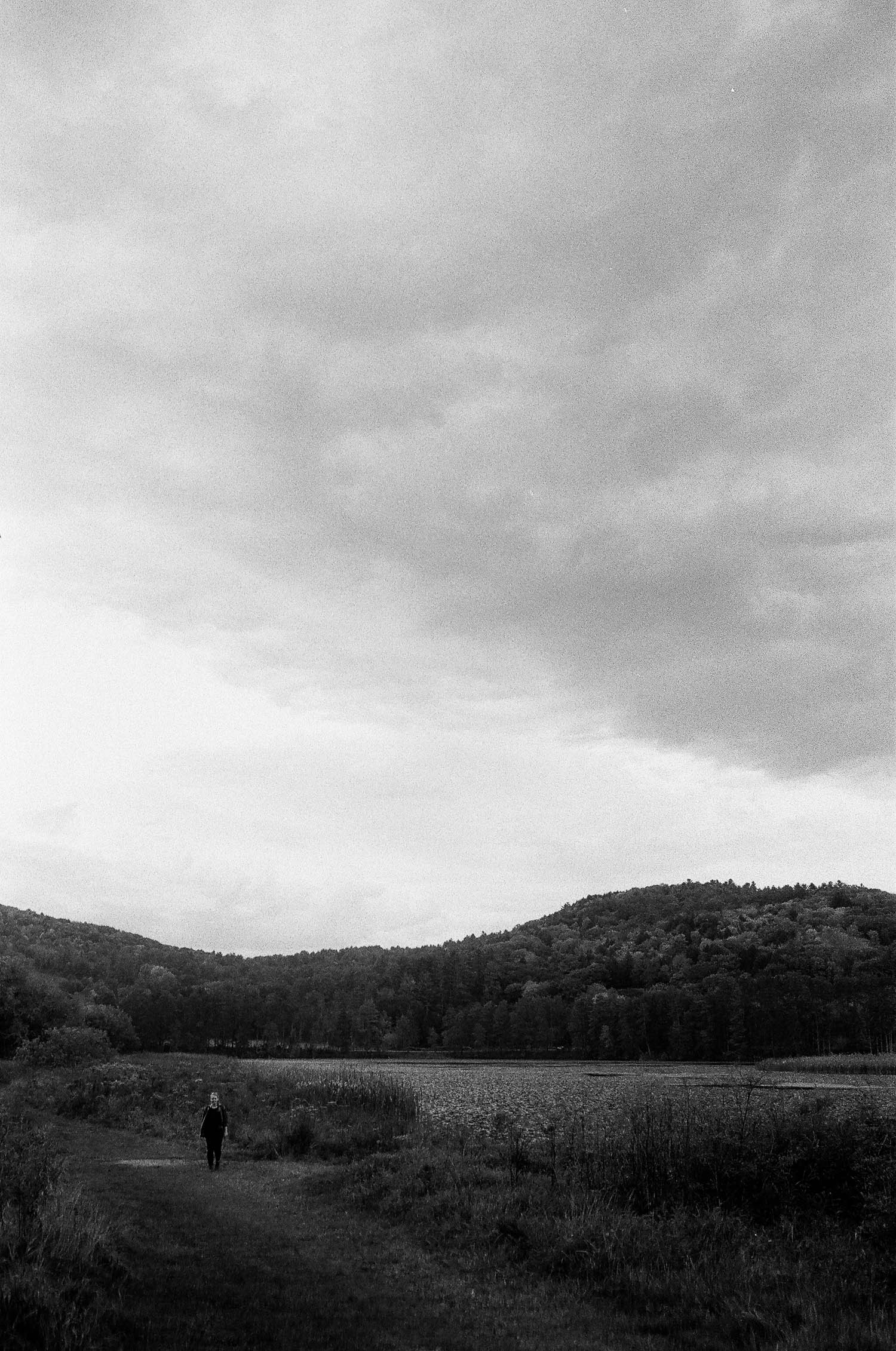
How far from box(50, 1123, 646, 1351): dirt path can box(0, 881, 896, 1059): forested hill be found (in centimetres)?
7067

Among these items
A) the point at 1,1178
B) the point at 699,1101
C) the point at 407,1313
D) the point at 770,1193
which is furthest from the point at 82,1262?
the point at 699,1101

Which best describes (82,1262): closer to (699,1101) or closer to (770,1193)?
(770,1193)

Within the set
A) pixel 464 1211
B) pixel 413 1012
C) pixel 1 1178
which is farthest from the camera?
pixel 413 1012

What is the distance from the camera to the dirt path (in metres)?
11.8

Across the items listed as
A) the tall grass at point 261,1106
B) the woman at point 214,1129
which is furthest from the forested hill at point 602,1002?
the woman at point 214,1129

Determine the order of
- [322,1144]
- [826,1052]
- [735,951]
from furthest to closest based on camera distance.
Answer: [735,951] < [826,1052] < [322,1144]

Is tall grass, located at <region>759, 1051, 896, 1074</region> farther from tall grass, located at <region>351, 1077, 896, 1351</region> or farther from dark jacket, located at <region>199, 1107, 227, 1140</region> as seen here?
dark jacket, located at <region>199, 1107, 227, 1140</region>

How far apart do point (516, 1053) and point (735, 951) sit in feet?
119

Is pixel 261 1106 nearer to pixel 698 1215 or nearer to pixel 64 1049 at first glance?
pixel 698 1215

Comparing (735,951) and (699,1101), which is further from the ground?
(735,951)

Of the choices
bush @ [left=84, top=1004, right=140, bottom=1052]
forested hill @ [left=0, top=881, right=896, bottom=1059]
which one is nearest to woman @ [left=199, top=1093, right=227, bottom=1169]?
forested hill @ [left=0, top=881, right=896, bottom=1059]

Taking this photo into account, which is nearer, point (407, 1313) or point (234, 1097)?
point (407, 1313)

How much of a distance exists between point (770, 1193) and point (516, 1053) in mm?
140138

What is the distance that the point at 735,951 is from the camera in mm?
151875
